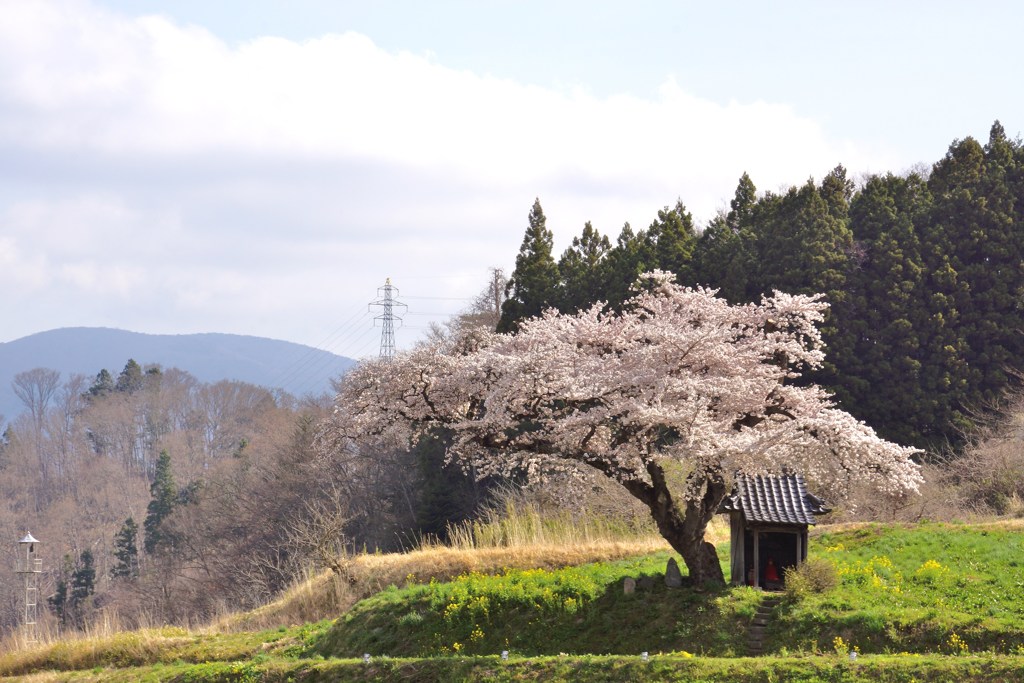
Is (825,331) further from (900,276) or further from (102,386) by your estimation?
(102,386)

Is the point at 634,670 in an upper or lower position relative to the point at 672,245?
lower

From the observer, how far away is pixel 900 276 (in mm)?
32281

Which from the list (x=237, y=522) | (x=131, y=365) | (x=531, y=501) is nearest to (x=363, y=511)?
(x=237, y=522)

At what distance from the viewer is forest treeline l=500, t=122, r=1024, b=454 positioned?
1210 inches

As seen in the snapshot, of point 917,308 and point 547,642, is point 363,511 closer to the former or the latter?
point 917,308

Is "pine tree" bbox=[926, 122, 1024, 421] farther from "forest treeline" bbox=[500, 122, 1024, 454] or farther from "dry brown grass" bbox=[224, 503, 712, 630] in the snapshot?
"dry brown grass" bbox=[224, 503, 712, 630]

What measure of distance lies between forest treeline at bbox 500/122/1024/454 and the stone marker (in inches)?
577

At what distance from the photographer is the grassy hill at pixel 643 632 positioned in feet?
45.5

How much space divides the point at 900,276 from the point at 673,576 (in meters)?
18.0

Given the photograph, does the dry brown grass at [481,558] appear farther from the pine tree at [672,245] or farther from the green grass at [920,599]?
the pine tree at [672,245]

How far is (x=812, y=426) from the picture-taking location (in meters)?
16.8

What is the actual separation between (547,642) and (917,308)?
19.6 m

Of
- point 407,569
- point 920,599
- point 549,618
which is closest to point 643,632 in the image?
point 549,618

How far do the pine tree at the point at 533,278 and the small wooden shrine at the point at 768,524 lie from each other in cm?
1850
